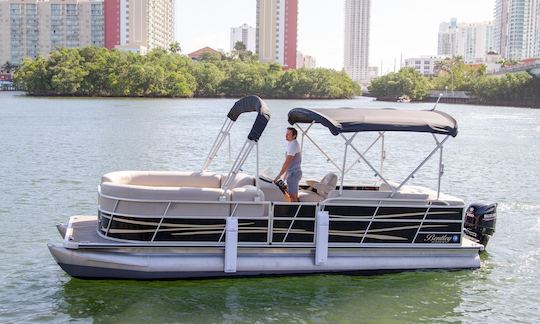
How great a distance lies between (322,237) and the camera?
10945 mm

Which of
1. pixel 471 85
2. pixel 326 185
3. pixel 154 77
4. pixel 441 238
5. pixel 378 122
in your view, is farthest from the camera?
pixel 471 85

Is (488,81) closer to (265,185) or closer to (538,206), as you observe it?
(538,206)

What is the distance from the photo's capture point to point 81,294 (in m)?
10.8

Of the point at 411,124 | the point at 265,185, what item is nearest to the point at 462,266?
the point at 411,124

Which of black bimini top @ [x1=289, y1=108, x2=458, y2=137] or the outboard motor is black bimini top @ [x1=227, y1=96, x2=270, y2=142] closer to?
black bimini top @ [x1=289, y1=108, x2=458, y2=137]

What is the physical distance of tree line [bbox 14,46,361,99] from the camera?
122 metres

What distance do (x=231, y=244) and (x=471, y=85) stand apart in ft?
512

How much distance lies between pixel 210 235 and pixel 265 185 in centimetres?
141

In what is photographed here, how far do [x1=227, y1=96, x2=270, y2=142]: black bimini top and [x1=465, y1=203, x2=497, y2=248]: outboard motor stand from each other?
4627mm

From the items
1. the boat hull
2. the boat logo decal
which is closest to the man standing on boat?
the boat hull

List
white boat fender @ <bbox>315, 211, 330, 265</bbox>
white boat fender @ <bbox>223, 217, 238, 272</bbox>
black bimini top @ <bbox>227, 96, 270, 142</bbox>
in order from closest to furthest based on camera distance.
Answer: white boat fender @ <bbox>223, 217, 238, 272</bbox>, black bimini top @ <bbox>227, 96, 270, 142</bbox>, white boat fender @ <bbox>315, 211, 330, 265</bbox>

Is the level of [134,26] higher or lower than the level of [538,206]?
higher

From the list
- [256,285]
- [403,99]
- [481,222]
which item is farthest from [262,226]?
[403,99]

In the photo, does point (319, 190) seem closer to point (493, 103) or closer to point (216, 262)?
point (216, 262)
